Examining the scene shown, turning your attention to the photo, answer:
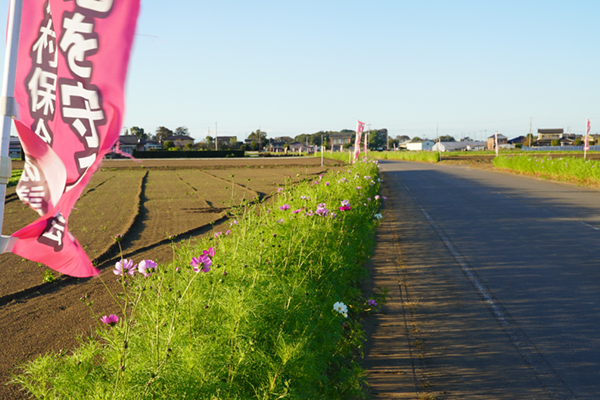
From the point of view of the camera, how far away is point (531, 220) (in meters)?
11.6

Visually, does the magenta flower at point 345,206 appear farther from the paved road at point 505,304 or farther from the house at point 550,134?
the house at point 550,134

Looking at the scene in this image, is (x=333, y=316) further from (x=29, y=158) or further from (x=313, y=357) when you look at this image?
(x=29, y=158)

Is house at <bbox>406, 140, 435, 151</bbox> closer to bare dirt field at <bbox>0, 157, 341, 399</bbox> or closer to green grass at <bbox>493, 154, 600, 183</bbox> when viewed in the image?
green grass at <bbox>493, 154, 600, 183</bbox>

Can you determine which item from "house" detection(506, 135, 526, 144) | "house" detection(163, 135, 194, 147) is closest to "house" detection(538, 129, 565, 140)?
"house" detection(506, 135, 526, 144)

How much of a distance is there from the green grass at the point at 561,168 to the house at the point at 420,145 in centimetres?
14689

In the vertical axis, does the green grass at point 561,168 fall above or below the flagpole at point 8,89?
below

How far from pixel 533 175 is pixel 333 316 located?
28.3 metres

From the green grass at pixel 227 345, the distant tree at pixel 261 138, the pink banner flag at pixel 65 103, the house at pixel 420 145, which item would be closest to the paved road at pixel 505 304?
the green grass at pixel 227 345

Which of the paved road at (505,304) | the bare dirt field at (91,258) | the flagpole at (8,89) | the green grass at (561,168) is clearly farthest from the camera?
the green grass at (561,168)

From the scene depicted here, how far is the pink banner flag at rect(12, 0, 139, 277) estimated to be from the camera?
1960 millimetres

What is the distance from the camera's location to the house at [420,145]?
17612cm

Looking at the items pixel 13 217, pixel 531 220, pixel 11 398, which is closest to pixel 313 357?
pixel 11 398

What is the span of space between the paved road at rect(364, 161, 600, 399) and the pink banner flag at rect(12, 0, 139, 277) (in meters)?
3.14

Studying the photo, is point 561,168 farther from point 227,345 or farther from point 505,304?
point 227,345
